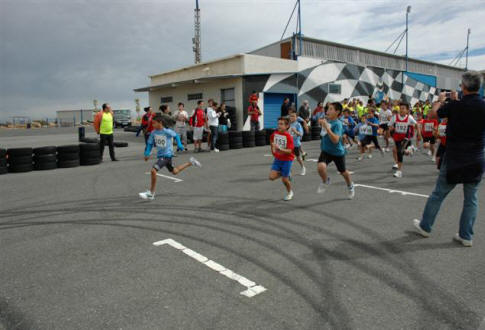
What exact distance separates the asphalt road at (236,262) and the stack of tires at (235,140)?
27.1ft

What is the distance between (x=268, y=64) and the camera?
853 inches

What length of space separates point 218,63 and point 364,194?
59.6 feet

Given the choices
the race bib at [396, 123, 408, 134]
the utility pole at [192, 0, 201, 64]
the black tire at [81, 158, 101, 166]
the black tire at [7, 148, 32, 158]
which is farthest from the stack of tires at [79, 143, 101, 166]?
the utility pole at [192, 0, 201, 64]

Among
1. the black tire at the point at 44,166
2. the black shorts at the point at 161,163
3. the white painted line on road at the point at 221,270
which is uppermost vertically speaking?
the black shorts at the point at 161,163

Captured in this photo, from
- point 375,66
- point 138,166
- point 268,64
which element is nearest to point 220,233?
point 138,166

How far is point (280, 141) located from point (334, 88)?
68.5 ft

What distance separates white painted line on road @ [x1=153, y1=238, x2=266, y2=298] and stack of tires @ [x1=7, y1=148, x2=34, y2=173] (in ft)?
27.2

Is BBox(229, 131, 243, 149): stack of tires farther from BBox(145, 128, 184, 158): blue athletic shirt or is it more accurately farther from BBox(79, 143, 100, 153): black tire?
BBox(145, 128, 184, 158): blue athletic shirt

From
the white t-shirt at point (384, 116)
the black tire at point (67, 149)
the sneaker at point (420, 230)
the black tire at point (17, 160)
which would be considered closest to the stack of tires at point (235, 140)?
the white t-shirt at point (384, 116)

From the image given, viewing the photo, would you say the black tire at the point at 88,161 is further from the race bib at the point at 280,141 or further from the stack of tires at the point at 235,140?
the race bib at the point at 280,141

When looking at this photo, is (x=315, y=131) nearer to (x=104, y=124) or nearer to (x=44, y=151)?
(x=104, y=124)

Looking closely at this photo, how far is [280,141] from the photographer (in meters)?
6.50

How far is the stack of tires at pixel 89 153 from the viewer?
37.9ft

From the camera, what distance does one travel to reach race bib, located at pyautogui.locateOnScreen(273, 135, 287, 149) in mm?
6426
